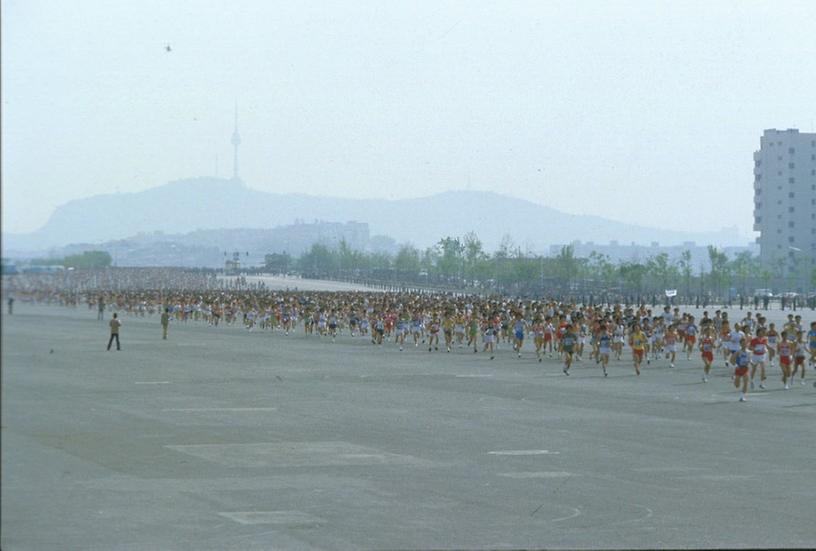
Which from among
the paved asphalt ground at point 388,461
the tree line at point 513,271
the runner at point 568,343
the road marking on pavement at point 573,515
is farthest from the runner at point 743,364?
the tree line at point 513,271

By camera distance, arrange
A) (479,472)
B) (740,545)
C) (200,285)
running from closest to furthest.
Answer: (740,545) → (479,472) → (200,285)

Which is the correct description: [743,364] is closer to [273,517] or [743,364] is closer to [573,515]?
[573,515]

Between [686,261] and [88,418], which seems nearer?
[88,418]

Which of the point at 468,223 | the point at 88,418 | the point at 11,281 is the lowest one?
the point at 88,418

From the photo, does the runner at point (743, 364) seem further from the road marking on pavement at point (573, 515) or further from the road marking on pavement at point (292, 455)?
the road marking on pavement at point (573, 515)

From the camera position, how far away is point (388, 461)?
18.6m

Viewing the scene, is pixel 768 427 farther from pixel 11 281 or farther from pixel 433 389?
pixel 11 281

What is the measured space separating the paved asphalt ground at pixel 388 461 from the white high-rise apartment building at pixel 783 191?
13388 centimetres

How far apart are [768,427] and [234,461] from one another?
1121 centimetres

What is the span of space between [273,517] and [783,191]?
528 feet

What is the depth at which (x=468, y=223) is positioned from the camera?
51500 mm

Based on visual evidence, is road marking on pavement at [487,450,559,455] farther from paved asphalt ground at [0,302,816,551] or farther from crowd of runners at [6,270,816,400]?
crowd of runners at [6,270,816,400]

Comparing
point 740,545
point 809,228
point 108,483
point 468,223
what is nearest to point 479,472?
point 108,483

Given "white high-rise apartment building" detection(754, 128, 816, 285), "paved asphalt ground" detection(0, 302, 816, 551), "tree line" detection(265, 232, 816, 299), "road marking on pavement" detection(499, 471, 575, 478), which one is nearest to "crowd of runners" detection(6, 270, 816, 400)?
"paved asphalt ground" detection(0, 302, 816, 551)
